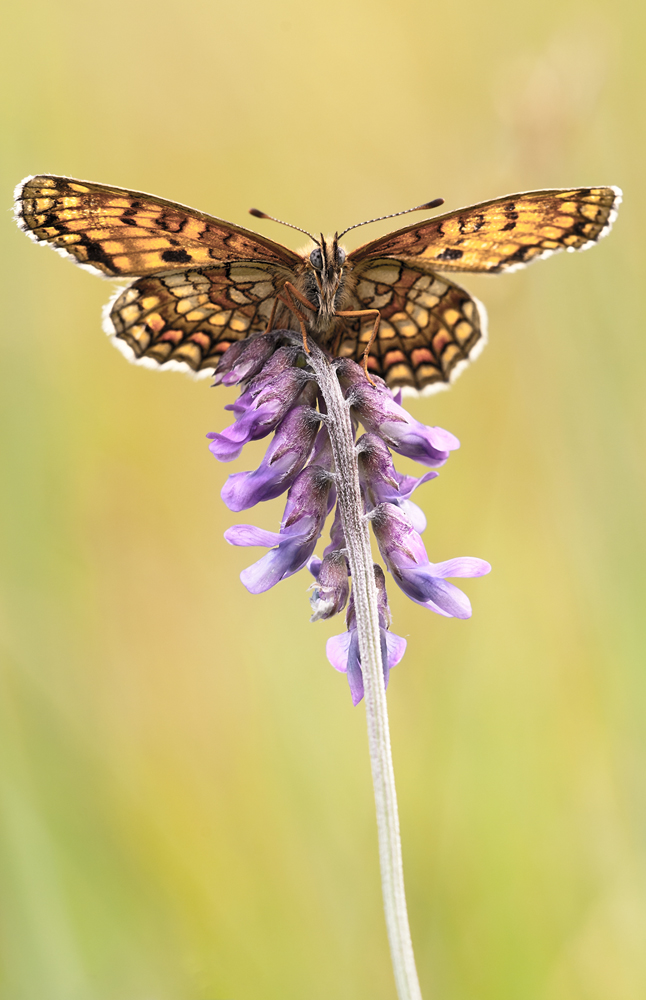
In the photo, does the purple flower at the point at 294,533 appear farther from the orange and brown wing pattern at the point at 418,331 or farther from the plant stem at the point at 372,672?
the orange and brown wing pattern at the point at 418,331

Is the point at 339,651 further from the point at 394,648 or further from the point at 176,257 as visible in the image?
the point at 176,257

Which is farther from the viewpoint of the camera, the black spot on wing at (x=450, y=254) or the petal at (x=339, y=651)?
the black spot on wing at (x=450, y=254)

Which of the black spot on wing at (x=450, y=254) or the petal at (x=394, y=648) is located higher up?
the black spot on wing at (x=450, y=254)

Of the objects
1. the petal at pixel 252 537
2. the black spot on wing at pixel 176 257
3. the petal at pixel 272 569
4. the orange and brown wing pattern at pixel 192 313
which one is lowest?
the petal at pixel 272 569

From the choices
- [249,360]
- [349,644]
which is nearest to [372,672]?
[349,644]

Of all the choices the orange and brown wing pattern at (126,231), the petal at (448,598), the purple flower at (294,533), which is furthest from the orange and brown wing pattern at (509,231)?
the petal at (448,598)

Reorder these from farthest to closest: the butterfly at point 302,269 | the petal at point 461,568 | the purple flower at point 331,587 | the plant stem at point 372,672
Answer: the butterfly at point 302,269
the petal at point 461,568
the purple flower at point 331,587
the plant stem at point 372,672

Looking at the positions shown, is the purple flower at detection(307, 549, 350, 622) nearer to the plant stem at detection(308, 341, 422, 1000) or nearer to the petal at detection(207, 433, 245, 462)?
the plant stem at detection(308, 341, 422, 1000)

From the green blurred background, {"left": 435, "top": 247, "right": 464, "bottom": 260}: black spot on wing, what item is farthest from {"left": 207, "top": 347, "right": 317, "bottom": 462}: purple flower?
the green blurred background
